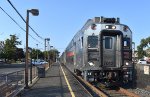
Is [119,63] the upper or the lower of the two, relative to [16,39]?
lower

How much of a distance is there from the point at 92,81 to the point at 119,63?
2.02 metres

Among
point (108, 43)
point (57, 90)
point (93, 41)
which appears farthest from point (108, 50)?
point (57, 90)

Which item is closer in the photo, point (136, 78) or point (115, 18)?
point (115, 18)

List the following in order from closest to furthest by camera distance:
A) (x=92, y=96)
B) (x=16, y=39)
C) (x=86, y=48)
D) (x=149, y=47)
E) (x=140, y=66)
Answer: (x=92, y=96) < (x=86, y=48) < (x=140, y=66) < (x=149, y=47) < (x=16, y=39)

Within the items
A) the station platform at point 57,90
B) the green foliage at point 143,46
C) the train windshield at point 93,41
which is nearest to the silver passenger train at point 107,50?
the train windshield at point 93,41

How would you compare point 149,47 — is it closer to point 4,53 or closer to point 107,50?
point 4,53

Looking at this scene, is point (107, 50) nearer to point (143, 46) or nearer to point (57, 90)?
point (57, 90)

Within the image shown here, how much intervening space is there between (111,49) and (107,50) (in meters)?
0.26

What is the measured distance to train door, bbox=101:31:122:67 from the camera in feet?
80.0

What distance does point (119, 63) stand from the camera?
24297mm

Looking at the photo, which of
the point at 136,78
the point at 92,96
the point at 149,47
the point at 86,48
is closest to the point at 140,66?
the point at 136,78

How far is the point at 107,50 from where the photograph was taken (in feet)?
80.5

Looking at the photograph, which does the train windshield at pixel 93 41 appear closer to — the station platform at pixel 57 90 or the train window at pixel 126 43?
the train window at pixel 126 43

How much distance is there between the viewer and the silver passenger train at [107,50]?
947 inches
